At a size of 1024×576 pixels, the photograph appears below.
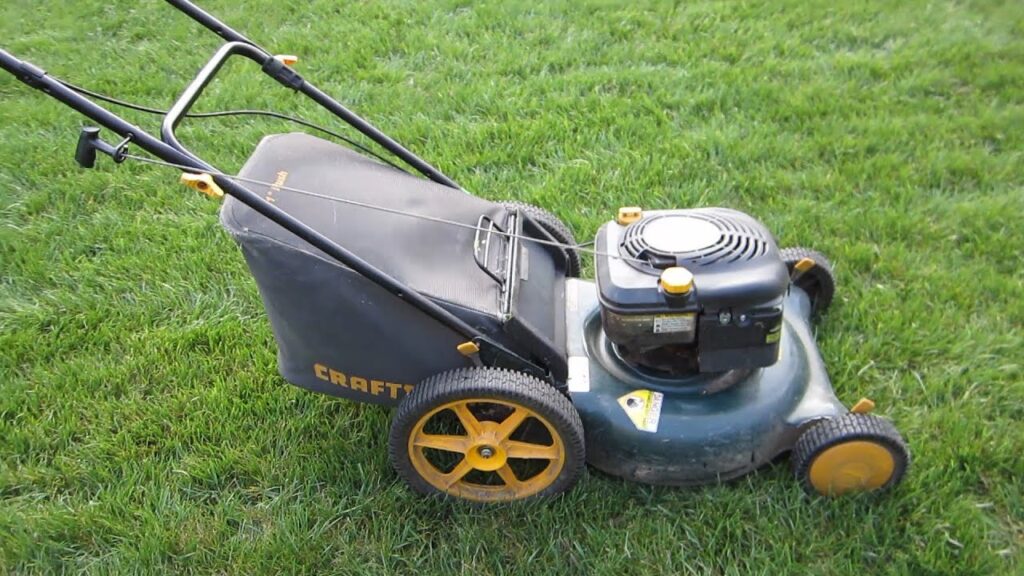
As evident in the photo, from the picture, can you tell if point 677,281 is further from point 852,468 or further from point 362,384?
point 362,384

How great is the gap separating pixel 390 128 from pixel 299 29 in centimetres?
118

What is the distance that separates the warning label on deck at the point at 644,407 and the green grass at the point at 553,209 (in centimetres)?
23

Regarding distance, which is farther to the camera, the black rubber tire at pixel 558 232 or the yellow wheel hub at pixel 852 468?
the black rubber tire at pixel 558 232

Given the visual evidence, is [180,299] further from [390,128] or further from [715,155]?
[715,155]

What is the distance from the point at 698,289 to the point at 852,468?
614mm

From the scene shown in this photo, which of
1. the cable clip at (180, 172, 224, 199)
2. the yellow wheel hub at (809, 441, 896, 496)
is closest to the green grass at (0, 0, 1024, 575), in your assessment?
the yellow wheel hub at (809, 441, 896, 496)

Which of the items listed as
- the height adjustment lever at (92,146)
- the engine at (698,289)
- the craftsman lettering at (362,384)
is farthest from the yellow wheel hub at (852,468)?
the height adjustment lever at (92,146)

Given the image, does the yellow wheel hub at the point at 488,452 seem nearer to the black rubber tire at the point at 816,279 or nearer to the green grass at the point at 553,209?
the green grass at the point at 553,209

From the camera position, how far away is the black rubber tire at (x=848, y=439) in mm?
2002

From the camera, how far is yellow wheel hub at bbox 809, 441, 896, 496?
2025 millimetres

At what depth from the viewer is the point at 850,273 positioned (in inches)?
111

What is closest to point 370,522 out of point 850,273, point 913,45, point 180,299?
point 180,299

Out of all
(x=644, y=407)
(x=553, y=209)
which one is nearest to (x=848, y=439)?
(x=644, y=407)

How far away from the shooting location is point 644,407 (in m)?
2.07
